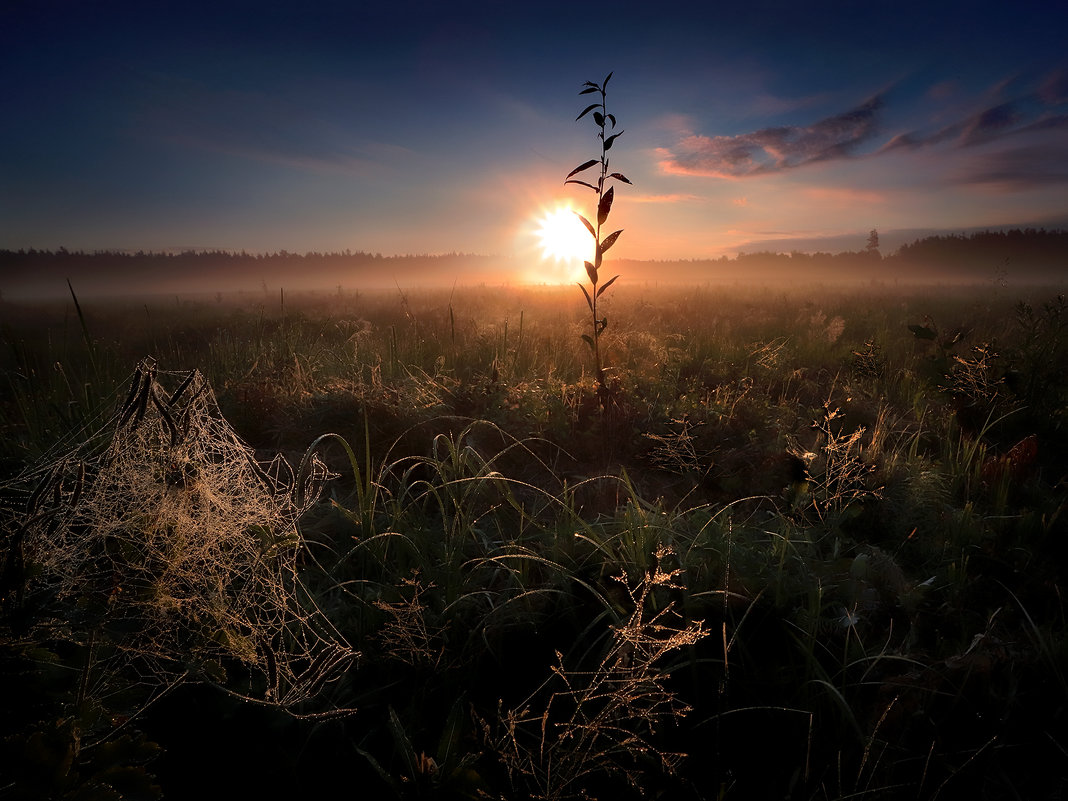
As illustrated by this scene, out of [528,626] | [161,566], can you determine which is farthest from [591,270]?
[161,566]

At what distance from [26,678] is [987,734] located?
2.32 meters

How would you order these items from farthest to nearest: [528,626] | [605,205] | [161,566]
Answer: [605,205]
[528,626]
[161,566]

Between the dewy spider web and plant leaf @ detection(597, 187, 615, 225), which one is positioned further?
plant leaf @ detection(597, 187, 615, 225)

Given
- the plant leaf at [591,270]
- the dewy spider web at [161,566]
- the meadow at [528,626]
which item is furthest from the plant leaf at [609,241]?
the dewy spider web at [161,566]

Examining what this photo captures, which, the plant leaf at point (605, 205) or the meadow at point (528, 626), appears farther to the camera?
the plant leaf at point (605, 205)

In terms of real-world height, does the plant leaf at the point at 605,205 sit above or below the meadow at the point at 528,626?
above

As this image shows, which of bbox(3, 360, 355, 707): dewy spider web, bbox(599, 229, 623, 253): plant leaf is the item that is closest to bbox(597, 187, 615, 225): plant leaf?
bbox(599, 229, 623, 253): plant leaf

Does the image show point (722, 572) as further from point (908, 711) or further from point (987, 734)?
point (987, 734)

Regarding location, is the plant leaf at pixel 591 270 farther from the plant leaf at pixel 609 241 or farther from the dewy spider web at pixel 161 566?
the dewy spider web at pixel 161 566

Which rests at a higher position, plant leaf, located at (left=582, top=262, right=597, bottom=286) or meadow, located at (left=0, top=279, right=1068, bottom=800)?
plant leaf, located at (left=582, top=262, right=597, bottom=286)

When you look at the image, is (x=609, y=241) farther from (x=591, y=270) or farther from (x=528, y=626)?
(x=528, y=626)

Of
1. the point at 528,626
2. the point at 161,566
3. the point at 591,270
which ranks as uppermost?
the point at 591,270

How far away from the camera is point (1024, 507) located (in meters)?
2.74

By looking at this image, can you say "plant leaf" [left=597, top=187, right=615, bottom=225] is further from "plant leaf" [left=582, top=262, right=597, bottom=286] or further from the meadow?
the meadow
